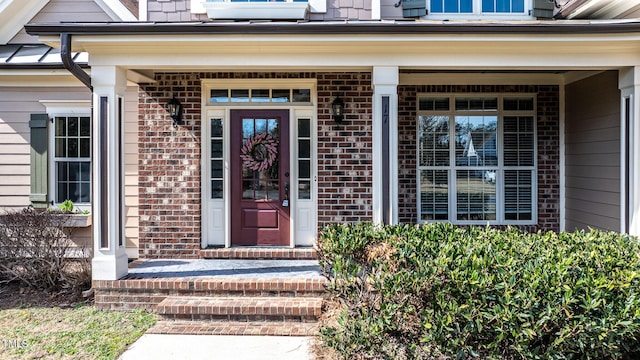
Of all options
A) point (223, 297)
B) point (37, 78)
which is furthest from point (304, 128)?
point (37, 78)

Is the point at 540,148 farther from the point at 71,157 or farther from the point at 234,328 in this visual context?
the point at 71,157

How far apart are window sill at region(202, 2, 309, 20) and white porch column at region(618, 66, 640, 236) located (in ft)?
14.0

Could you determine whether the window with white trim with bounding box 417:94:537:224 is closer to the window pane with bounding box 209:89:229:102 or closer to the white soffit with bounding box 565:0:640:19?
the white soffit with bounding box 565:0:640:19

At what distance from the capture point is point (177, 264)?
242 inches

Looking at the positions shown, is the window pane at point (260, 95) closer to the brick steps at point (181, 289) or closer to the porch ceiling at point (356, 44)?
the porch ceiling at point (356, 44)

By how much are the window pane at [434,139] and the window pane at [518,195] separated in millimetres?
1051

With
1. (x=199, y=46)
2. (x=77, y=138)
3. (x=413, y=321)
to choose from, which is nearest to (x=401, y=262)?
(x=413, y=321)

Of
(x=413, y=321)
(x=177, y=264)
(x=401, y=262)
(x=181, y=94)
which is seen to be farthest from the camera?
(x=181, y=94)

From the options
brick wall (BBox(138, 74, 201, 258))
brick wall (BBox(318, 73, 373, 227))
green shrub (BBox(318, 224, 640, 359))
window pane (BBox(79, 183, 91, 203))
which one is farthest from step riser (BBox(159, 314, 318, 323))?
window pane (BBox(79, 183, 91, 203))

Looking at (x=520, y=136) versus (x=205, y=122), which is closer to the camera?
(x=205, y=122)

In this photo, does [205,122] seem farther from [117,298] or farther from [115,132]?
[117,298]

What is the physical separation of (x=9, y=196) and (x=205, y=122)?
3.22 m

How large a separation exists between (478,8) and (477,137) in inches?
77.4

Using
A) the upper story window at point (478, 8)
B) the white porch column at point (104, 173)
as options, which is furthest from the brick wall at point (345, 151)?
the white porch column at point (104, 173)
